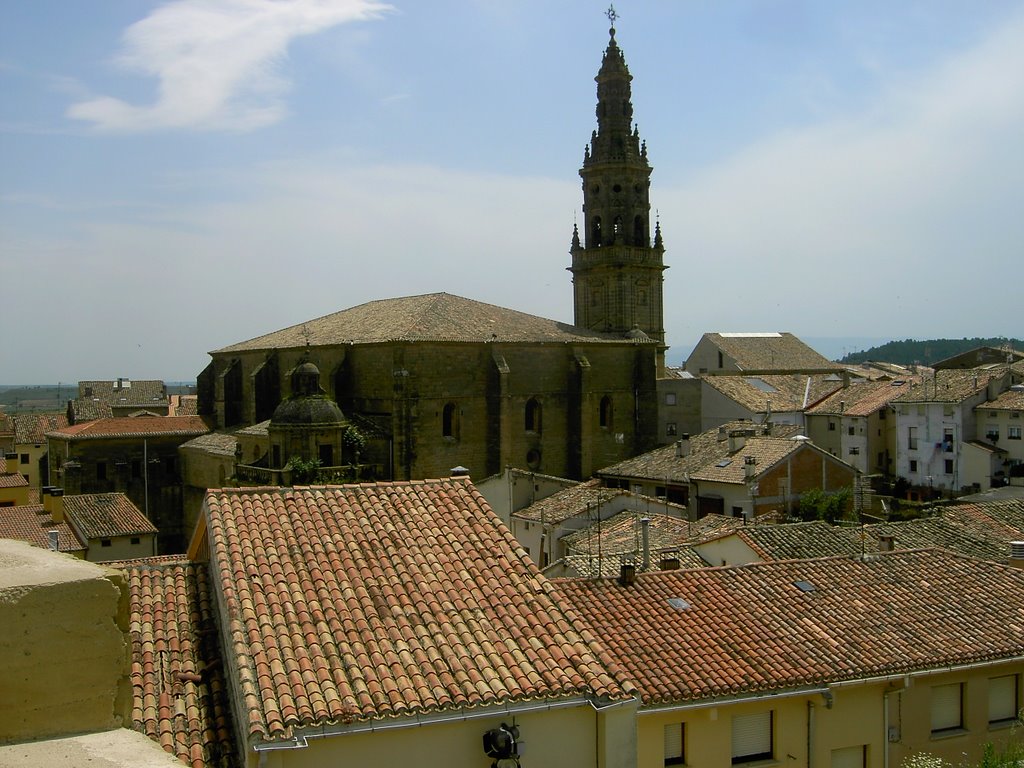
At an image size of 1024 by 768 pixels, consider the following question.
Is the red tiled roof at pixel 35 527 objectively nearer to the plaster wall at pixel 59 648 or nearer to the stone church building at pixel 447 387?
the stone church building at pixel 447 387

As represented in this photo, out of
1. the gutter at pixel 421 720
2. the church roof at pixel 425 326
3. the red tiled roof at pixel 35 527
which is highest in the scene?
the church roof at pixel 425 326

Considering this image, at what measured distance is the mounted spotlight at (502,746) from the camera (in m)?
6.68

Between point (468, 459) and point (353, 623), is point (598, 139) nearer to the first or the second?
point (468, 459)

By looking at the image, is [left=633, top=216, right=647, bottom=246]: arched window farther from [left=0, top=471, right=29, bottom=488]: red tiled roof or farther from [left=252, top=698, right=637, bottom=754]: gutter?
[left=252, top=698, right=637, bottom=754]: gutter

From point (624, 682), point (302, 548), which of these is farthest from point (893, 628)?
point (302, 548)

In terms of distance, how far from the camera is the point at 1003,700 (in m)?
12.3

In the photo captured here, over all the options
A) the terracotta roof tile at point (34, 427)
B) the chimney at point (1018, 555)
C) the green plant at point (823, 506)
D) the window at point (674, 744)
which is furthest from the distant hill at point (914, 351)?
the window at point (674, 744)

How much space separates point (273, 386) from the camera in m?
42.6

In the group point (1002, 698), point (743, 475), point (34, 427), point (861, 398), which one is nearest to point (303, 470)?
point (743, 475)

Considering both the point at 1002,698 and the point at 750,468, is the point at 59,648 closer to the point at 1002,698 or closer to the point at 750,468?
the point at 1002,698

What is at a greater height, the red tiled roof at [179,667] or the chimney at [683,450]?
the red tiled roof at [179,667]

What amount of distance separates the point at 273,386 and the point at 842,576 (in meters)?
32.1

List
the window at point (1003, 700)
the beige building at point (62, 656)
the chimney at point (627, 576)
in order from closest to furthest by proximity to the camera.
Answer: the beige building at point (62, 656), the window at point (1003, 700), the chimney at point (627, 576)

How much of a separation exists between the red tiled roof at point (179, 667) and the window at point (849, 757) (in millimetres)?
7152
